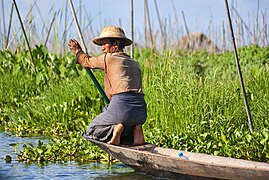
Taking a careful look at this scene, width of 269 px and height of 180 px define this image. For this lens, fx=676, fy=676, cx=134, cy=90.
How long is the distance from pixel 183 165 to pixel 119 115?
36.2 inches

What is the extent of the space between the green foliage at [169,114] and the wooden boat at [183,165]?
0.56 m

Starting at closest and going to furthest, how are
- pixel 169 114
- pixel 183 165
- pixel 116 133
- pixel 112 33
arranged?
pixel 183 165 → pixel 116 133 → pixel 112 33 → pixel 169 114

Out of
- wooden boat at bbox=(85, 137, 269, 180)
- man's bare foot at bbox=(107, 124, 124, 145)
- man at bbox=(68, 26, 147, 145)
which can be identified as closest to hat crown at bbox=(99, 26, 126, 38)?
man at bbox=(68, 26, 147, 145)

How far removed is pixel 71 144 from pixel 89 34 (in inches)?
343

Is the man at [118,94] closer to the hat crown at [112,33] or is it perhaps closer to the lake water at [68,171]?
the hat crown at [112,33]

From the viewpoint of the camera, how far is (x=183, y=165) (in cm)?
566

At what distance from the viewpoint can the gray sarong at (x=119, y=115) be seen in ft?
20.6

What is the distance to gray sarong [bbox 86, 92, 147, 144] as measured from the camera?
20.6 feet

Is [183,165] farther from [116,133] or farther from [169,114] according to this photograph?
[169,114]

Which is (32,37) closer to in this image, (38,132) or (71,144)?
Result: (38,132)

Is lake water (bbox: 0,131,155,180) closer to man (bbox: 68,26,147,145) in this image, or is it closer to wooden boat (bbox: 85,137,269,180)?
wooden boat (bbox: 85,137,269,180)

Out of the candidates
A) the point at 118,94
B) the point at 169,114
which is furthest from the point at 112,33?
the point at 169,114

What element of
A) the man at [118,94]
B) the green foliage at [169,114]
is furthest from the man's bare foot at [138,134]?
the green foliage at [169,114]

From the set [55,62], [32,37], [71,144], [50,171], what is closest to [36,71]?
[55,62]
